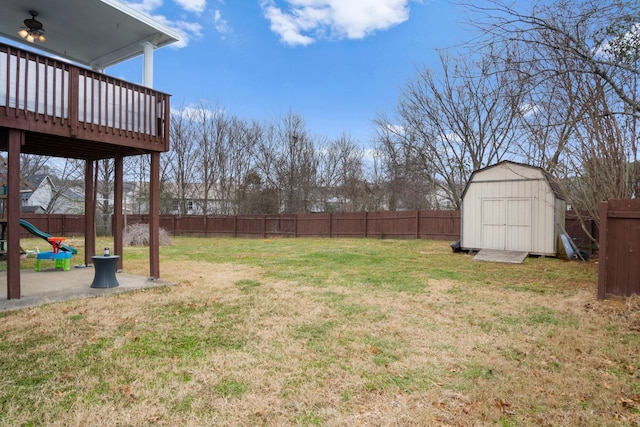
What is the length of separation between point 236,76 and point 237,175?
7829 mm

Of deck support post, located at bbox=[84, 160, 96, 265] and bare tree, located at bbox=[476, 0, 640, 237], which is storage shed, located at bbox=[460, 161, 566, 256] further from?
deck support post, located at bbox=[84, 160, 96, 265]

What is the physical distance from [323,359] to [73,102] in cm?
512

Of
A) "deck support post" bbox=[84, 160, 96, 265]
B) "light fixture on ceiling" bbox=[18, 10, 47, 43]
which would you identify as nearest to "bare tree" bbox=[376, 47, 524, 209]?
"deck support post" bbox=[84, 160, 96, 265]

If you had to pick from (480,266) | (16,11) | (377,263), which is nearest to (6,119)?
(16,11)

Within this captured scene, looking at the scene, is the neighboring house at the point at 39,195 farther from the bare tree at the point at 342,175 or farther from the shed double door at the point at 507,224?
the shed double door at the point at 507,224

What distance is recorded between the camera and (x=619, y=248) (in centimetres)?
500

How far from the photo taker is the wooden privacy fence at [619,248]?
490 cm

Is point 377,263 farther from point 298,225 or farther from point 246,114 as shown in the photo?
point 246,114

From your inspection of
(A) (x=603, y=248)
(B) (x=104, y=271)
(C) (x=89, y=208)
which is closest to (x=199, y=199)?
(C) (x=89, y=208)

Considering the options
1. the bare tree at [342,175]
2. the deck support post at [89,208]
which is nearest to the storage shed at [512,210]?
the deck support post at [89,208]

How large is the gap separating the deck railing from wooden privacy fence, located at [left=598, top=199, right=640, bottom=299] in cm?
702

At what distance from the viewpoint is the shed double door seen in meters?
10.9

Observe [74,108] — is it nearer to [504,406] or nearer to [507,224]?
[504,406]

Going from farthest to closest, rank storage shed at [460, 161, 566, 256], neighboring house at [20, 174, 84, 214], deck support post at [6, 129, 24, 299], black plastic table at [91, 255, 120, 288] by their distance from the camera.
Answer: neighboring house at [20, 174, 84, 214], storage shed at [460, 161, 566, 256], black plastic table at [91, 255, 120, 288], deck support post at [6, 129, 24, 299]
